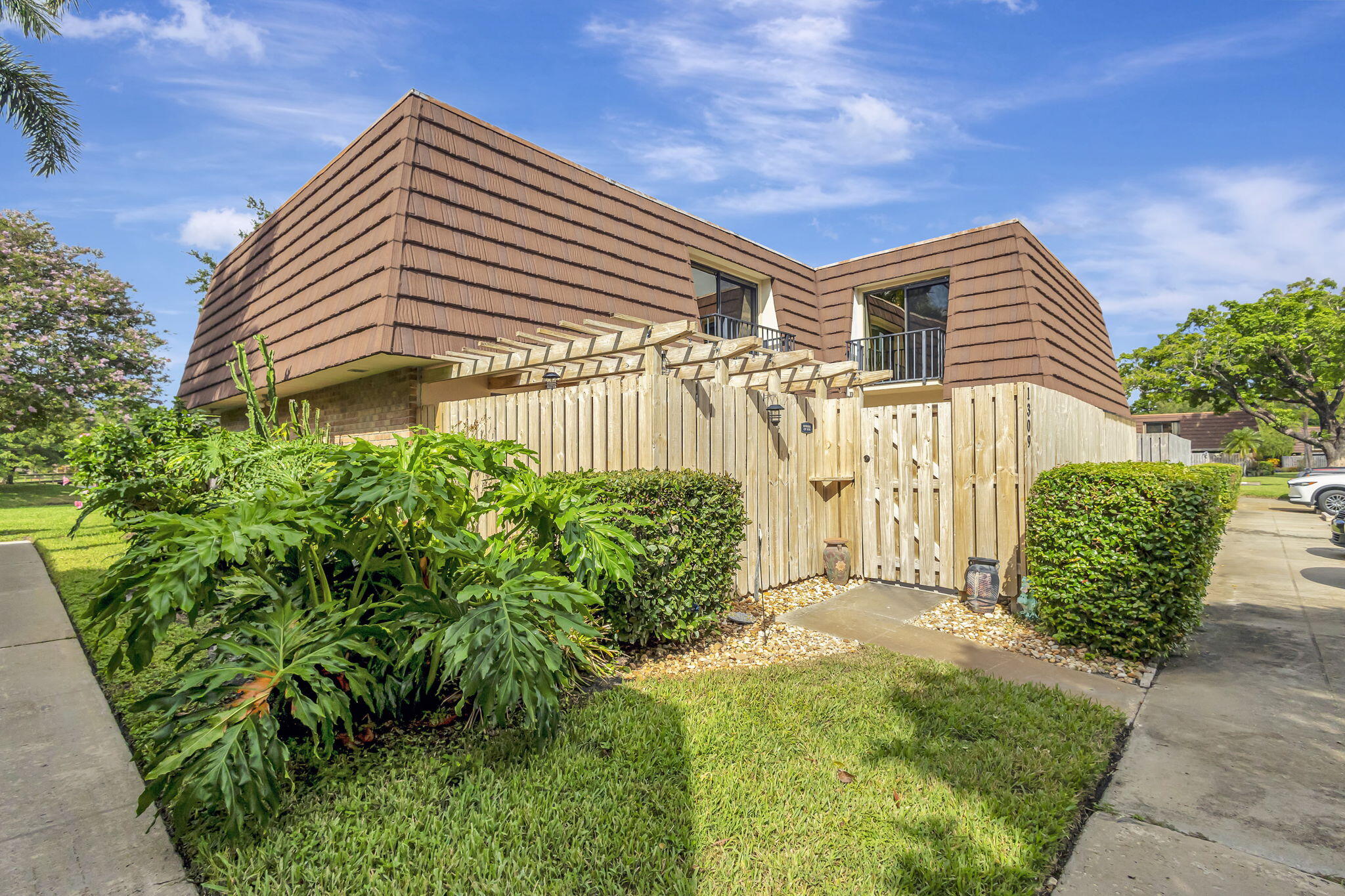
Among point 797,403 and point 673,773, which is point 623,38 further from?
point 673,773

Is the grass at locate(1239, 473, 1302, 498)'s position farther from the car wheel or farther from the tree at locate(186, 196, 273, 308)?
the tree at locate(186, 196, 273, 308)

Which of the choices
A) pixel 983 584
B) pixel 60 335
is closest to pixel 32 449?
pixel 60 335

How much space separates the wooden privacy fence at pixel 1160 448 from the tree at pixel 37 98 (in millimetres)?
28013

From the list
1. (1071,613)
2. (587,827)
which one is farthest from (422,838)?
(1071,613)

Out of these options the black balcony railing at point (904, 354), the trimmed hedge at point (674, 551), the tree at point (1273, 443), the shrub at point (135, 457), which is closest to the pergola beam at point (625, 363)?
the trimmed hedge at point (674, 551)

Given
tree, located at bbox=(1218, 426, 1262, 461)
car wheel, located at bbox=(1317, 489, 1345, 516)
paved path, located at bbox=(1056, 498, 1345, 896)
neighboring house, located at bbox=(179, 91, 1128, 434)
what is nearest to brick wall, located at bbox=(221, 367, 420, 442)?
neighboring house, located at bbox=(179, 91, 1128, 434)

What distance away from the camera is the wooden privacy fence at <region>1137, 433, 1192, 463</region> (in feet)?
55.9

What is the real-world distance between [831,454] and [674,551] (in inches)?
136

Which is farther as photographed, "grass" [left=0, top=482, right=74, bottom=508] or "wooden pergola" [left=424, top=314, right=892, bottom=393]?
"grass" [left=0, top=482, right=74, bottom=508]

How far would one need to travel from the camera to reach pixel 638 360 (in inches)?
257

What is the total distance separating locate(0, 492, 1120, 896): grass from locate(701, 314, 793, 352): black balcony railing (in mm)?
10190

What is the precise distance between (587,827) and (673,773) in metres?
0.54

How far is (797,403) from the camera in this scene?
708 centimetres

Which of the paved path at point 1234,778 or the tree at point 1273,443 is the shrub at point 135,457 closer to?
the paved path at point 1234,778
